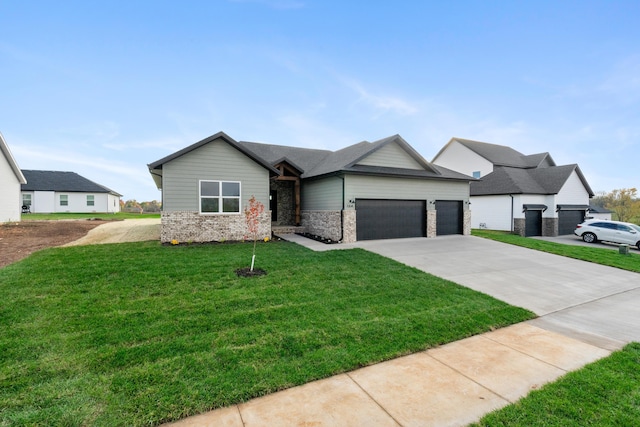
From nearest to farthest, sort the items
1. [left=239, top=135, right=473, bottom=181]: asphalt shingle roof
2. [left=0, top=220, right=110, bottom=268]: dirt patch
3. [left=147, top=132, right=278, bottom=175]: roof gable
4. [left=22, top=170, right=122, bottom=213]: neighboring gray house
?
[left=0, top=220, right=110, bottom=268]: dirt patch, [left=147, top=132, right=278, bottom=175]: roof gable, [left=239, top=135, right=473, bottom=181]: asphalt shingle roof, [left=22, top=170, right=122, bottom=213]: neighboring gray house

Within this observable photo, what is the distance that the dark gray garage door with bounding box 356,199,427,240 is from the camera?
1437 cm

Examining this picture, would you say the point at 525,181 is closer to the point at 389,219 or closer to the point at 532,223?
the point at 532,223

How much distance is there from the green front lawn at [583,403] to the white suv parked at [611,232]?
2125cm

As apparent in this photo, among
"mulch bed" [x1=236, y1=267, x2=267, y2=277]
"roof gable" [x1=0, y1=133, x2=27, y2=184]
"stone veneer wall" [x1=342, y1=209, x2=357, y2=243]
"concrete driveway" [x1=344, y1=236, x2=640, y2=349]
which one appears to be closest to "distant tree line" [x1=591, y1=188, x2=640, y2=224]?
"concrete driveway" [x1=344, y1=236, x2=640, y2=349]

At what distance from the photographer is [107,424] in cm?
253

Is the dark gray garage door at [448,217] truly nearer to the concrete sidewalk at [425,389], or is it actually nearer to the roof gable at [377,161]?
→ the roof gable at [377,161]

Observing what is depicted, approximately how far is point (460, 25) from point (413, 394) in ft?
56.5

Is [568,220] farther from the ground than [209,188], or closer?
closer

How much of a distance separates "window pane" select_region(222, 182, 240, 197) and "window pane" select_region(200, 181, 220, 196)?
268 mm

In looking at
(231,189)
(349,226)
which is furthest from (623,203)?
(231,189)

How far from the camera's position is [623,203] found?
43.0m

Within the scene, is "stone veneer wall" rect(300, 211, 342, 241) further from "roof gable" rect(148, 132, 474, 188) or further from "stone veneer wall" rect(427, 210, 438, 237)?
"stone veneer wall" rect(427, 210, 438, 237)

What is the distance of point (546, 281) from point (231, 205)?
1247 centimetres

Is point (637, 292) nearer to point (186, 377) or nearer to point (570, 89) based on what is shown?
point (186, 377)
